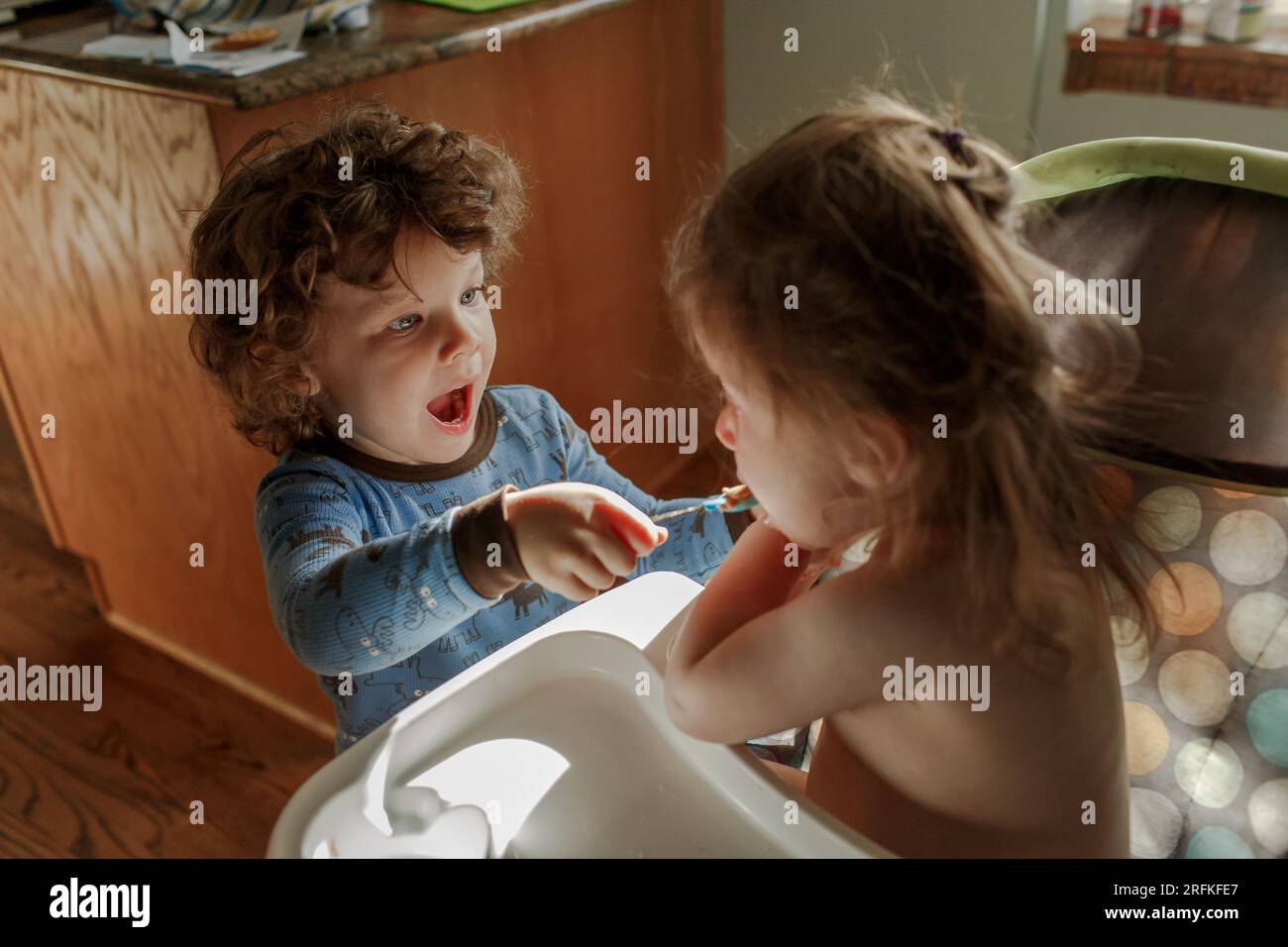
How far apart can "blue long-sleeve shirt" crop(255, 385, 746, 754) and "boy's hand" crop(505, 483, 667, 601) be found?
0.05 m

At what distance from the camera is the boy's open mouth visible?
0.94 metres

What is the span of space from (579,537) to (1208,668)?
517mm

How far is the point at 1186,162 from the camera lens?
82 cm

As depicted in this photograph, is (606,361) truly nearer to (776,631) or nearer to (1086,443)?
(1086,443)

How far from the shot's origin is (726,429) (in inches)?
26.5

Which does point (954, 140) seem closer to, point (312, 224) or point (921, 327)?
point (921, 327)

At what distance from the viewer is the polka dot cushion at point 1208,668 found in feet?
2.68

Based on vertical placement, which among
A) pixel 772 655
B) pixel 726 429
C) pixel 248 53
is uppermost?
pixel 248 53

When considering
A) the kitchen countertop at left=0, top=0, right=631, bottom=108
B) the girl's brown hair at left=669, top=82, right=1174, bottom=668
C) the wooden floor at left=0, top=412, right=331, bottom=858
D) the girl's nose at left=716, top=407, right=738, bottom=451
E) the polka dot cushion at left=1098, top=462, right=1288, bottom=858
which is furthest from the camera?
the wooden floor at left=0, top=412, right=331, bottom=858

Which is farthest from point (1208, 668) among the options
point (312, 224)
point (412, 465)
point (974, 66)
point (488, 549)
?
point (974, 66)

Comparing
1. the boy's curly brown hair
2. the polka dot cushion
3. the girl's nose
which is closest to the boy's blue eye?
the boy's curly brown hair

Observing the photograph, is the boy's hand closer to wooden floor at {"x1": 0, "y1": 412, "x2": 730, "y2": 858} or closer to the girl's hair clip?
the girl's hair clip

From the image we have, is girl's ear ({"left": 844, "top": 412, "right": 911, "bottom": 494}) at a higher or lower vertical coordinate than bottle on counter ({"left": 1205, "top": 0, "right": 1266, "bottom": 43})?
lower

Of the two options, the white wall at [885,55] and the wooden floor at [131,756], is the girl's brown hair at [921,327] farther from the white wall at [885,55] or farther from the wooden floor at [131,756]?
the white wall at [885,55]
